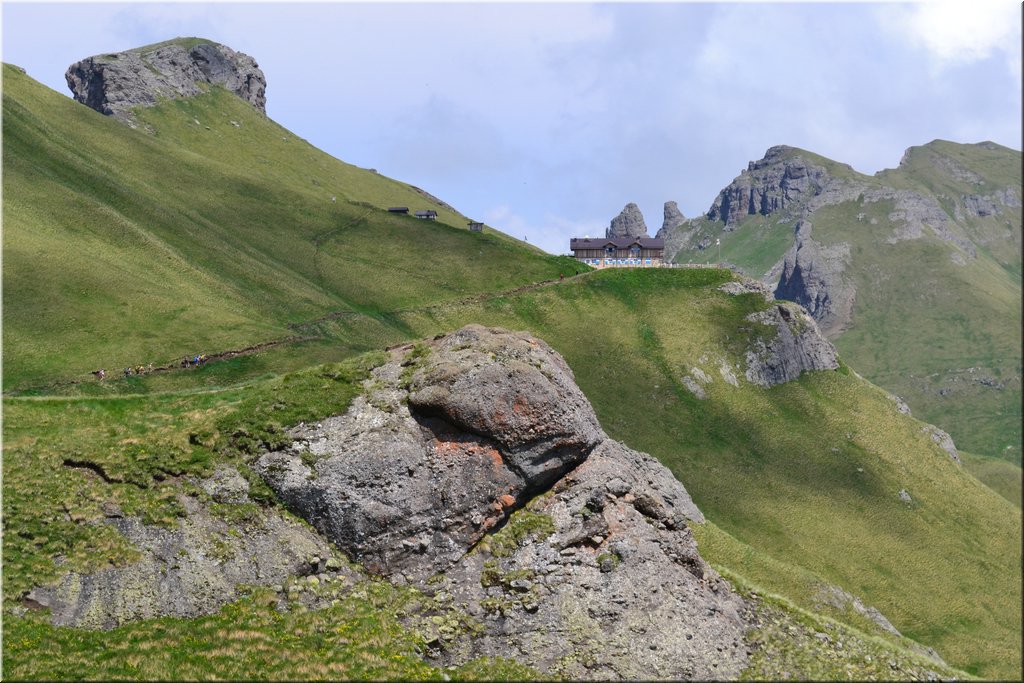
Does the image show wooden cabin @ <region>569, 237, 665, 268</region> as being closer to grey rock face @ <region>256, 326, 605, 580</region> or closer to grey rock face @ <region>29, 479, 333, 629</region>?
grey rock face @ <region>256, 326, 605, 580</region>

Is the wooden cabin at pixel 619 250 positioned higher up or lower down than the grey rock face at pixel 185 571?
higher up

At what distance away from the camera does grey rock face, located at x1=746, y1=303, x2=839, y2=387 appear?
11038 cm

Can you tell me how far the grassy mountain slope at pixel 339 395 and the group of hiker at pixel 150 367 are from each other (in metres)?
1.60

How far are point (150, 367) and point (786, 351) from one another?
92.1 meters

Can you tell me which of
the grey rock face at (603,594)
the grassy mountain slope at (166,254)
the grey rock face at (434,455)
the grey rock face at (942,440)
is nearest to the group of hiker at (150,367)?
the grassy mountain slope at (166,254)

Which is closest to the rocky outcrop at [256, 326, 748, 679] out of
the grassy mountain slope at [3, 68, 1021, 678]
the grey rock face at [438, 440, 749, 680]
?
the grey rock face at [438, 440, 749, 680]

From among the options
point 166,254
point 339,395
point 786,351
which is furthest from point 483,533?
point 786,351

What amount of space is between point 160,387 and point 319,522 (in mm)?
46460

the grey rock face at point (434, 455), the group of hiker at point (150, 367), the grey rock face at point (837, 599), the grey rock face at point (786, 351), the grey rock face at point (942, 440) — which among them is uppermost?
the grey rock face at point (786, 351)

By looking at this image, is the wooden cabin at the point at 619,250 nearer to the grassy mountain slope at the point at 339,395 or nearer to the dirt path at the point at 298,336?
the grassy mountain slope at the point at 339,395

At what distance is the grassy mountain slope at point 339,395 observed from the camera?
2730cm

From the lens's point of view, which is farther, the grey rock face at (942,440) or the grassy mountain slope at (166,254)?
the grey rock face at (942,440)

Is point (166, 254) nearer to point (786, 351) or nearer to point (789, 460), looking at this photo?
point (789, 460)

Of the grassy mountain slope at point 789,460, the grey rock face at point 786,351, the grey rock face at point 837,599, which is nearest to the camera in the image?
the grey rock face at point 837,599
